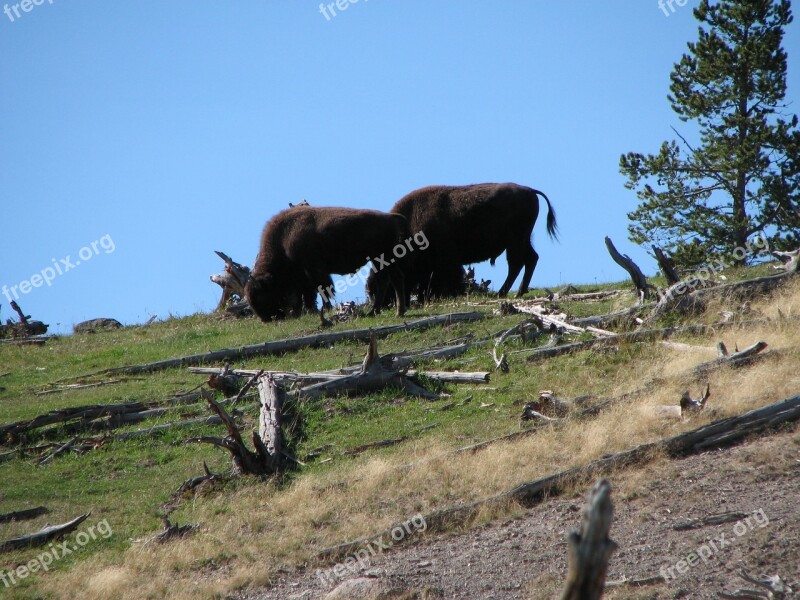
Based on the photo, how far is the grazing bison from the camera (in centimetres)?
1878

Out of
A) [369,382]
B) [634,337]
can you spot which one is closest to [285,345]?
[369,382]

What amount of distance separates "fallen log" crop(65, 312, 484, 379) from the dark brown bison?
4.49 meters

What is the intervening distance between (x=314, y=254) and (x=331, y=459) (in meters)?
8.74

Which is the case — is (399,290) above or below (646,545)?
above

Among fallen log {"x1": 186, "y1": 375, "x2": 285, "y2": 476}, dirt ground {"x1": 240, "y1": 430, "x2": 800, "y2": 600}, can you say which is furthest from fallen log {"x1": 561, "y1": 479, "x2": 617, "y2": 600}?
fallen log {"x1": 186, "y1": 375, "x2": 285, "y2": 476}

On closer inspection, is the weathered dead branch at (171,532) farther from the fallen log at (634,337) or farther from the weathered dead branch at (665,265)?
the weathered dead branch at (665,265)

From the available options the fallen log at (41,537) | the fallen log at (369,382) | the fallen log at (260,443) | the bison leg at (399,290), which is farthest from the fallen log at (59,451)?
the bison leg at (399,290)

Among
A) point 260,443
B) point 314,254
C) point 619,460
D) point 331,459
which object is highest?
point 314,254

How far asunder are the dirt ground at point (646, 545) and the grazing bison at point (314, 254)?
9.29 metres

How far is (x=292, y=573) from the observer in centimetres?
837

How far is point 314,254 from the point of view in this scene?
19.5 metres

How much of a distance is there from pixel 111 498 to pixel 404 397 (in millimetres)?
3902

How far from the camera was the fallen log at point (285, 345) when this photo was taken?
632 inches

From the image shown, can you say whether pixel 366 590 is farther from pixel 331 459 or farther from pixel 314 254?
pixel 314 254
